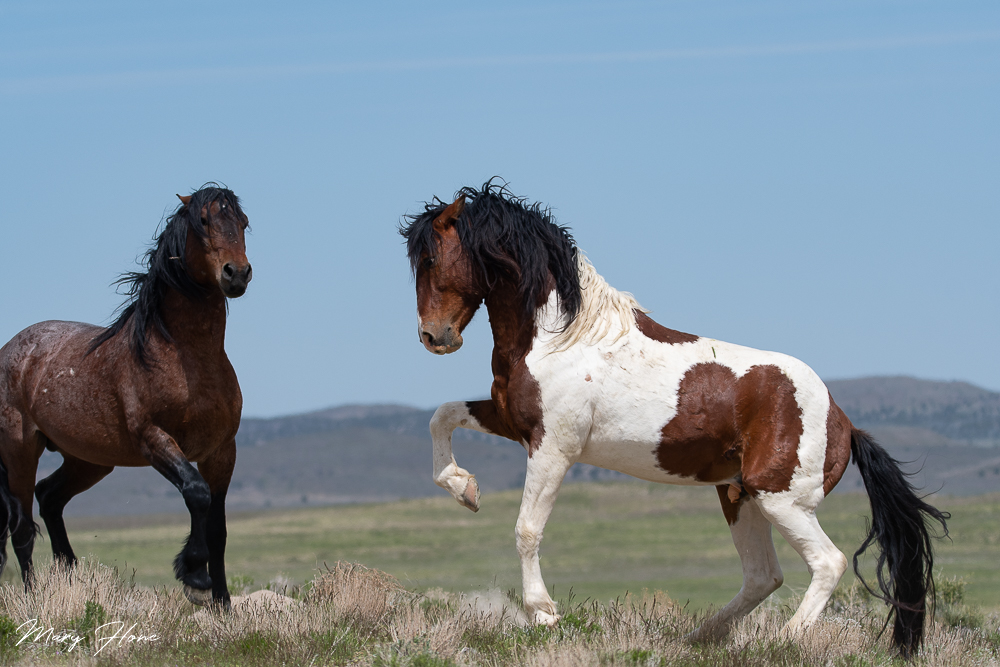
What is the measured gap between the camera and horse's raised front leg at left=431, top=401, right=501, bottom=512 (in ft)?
23.3

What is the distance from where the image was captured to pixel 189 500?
7258 millimetres

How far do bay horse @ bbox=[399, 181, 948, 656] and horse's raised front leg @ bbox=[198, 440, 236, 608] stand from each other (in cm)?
177

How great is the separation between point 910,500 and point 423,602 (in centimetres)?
415

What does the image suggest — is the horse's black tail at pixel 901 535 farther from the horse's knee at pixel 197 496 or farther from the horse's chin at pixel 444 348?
the horse's knee at pixel 197 496

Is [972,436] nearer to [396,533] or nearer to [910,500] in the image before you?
[396,533]

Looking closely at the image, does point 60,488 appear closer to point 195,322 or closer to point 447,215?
point 195,322

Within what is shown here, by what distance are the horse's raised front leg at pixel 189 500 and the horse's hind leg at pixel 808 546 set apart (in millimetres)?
3526

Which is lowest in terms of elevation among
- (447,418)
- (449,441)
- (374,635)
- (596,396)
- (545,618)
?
(374,635)

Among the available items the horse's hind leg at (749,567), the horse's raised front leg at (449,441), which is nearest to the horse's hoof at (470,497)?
the horse's raised front leg at (449,441)

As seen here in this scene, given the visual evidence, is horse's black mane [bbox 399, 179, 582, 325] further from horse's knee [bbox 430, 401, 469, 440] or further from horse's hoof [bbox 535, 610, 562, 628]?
horse's hoof [bbox 535, 610, 562, 628]

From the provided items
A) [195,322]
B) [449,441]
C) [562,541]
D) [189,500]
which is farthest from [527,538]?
[562,541]

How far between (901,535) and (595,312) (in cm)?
250

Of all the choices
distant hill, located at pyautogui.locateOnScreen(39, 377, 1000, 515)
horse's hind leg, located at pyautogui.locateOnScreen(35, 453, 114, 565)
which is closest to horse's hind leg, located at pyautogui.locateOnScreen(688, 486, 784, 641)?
horse's hind leg, located at pyautogui.locateOnScreen(35, 453, 114, 565)

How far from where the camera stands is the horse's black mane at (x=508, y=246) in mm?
7090
